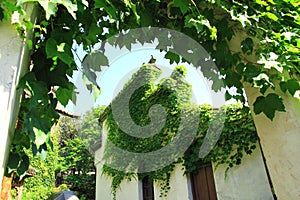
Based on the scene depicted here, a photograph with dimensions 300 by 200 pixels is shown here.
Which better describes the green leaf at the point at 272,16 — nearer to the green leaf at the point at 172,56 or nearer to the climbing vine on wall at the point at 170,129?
the green leaf at the point at 172,56

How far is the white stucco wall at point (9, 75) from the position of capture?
85 centimetres

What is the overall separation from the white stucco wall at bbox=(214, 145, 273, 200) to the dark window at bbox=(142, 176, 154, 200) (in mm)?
2644

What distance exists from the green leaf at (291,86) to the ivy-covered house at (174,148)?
2964mm

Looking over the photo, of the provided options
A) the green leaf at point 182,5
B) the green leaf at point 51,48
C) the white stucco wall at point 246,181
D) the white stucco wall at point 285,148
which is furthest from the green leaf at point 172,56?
the white stucco wall at point 246,181

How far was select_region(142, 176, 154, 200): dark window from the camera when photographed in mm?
6926

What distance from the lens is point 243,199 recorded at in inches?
169

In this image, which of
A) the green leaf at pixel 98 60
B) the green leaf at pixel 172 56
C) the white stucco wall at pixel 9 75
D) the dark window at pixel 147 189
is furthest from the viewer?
the dark window at pixel 147 189

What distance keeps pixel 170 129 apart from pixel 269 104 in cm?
462

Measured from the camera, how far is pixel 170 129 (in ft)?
19.6

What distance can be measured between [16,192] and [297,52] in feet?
28.4

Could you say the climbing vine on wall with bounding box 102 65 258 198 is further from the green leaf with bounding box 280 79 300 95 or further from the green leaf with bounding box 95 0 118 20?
the green leaf with bounding box 95 0 118 20

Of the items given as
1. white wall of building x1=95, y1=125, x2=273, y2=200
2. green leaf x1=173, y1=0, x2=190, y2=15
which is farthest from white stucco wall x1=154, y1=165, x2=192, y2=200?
green leaf x1=173, y1=0, x2=190, y2=15

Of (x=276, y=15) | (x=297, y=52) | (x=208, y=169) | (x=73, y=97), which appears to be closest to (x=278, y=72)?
(x=297, y=52)

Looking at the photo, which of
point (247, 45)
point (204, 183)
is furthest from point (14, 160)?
point (204, 183)
